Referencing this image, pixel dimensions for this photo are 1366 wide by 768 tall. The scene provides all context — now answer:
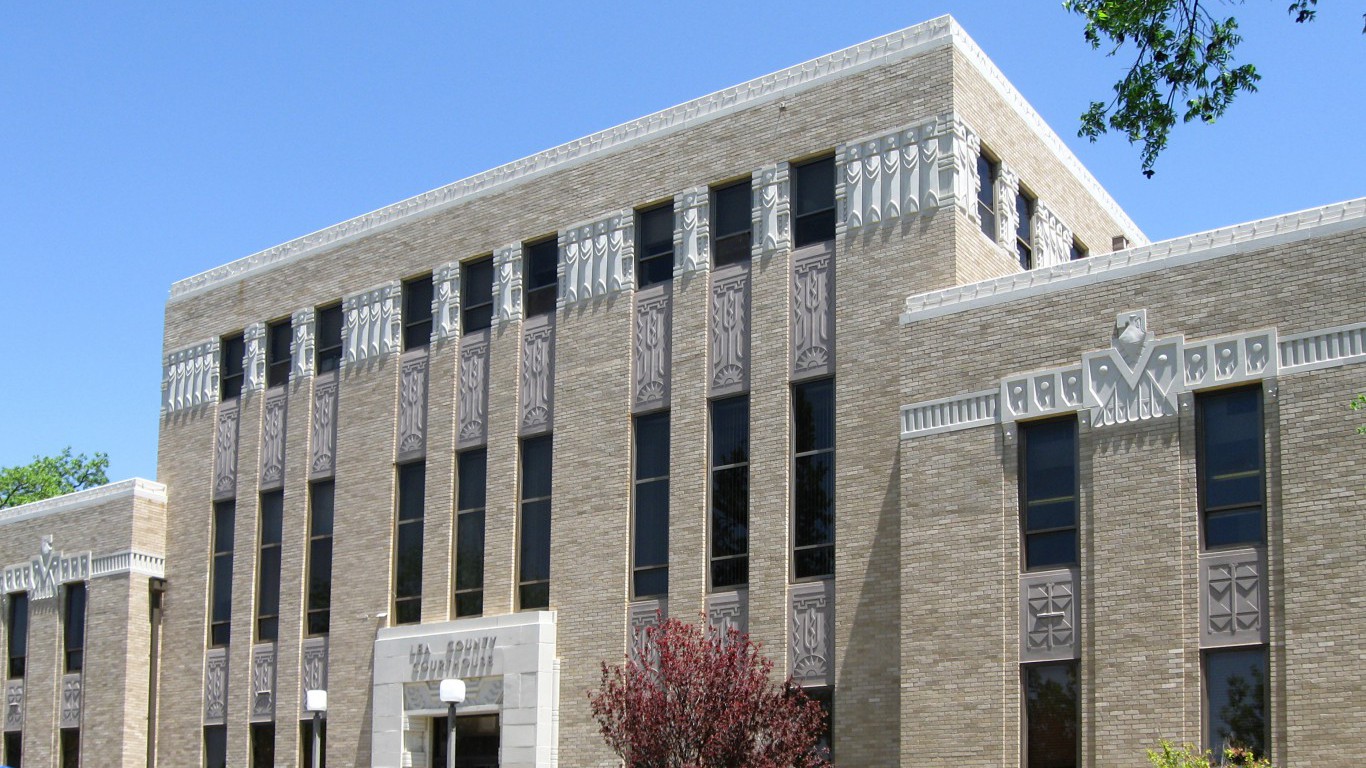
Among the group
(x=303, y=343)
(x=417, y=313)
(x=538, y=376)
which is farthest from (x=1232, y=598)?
(x=303, y=343)

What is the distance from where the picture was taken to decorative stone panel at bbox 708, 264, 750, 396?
30.0 m

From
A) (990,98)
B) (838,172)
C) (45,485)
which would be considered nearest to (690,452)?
(838,172)

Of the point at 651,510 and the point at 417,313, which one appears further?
the point at 417,313

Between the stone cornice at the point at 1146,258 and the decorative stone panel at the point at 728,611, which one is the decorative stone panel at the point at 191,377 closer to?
the decorative stone panel at the point at 728,611

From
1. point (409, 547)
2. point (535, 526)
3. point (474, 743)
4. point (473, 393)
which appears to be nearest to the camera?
point (474, 743)

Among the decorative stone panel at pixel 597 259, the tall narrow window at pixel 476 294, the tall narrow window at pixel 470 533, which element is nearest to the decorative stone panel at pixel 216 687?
the tall narrow window at pixel 470 533

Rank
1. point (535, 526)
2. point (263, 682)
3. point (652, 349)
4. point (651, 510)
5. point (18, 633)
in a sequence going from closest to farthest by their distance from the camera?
point (651, 510)
point (652, 349)
point (535, 526)
point (263, 682)
point (18, 633)

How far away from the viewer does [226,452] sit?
129ft

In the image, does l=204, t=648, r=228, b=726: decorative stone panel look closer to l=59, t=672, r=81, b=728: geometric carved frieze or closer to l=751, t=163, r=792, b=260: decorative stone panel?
l=59, t=672, r=81, b=728: geometric carved frieze

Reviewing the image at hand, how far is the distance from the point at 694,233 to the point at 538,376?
4.42 m

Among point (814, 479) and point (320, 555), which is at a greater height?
point (814, 479)

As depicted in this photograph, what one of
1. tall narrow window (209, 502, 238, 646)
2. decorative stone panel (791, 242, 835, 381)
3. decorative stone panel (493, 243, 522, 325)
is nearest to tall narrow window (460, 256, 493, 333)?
decorative stone panel (493, 243, 522, 325)

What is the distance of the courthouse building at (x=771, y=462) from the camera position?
2273 centimetres

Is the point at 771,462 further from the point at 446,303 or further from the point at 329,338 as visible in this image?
the point at 329,338
